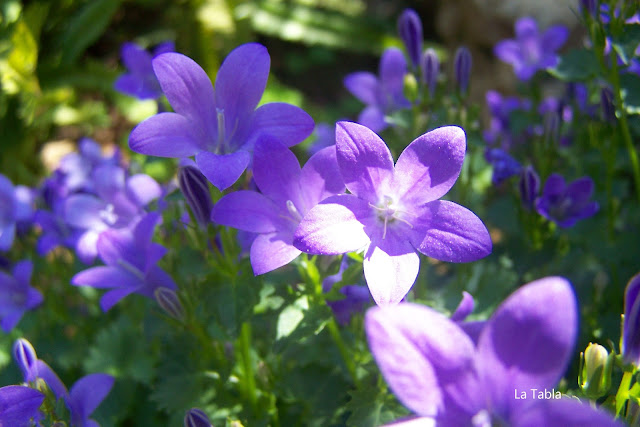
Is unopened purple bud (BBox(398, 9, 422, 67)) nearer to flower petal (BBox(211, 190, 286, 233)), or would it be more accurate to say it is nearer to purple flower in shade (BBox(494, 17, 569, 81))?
purple flower in shade (BBox(494, 17, 569, 81))

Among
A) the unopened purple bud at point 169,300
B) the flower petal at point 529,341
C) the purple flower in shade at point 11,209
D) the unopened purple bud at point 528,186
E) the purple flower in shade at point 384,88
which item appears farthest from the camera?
the purple flower in shade at point 11,209

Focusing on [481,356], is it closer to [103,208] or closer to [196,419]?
[196,419]

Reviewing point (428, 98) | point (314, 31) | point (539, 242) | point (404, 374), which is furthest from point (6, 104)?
A: point (404, 374)

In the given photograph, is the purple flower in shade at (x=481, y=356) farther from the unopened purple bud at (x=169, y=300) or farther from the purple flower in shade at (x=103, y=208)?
the purple flower in shade at (x=103, y=208)

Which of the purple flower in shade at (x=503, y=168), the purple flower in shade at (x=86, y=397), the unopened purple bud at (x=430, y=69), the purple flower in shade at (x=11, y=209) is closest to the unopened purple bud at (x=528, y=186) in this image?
the purple flower in shade at (x=503, y=168)

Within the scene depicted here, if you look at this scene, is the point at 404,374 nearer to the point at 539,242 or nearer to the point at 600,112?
the point at 539,242

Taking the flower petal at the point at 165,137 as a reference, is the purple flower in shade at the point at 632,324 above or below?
below

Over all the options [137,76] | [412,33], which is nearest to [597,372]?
[412,33]

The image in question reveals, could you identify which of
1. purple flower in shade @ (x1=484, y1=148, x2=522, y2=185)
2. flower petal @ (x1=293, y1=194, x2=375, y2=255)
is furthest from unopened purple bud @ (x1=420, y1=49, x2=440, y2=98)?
flower petal @ (x1=293, y1=194, x2=375, y2=255)
